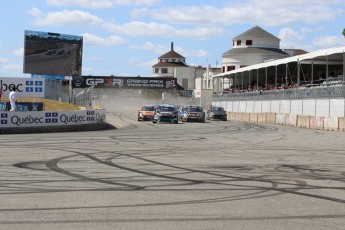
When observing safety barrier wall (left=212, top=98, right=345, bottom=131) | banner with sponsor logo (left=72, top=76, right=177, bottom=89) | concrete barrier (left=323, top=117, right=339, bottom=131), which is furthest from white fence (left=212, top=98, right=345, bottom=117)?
banner with sponsor logo (left=72, top=76, right=177, bottom=89)

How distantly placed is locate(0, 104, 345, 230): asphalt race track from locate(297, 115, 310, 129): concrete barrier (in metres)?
23.3

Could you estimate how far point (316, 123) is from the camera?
3934cm

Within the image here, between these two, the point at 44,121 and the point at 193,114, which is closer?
the point at 44,121

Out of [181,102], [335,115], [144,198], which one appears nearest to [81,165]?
[144,198]

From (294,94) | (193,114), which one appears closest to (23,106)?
(193,114)

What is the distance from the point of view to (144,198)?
967 cm

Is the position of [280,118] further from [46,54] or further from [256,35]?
[256,35]

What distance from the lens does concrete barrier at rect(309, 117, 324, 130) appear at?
1512 inches

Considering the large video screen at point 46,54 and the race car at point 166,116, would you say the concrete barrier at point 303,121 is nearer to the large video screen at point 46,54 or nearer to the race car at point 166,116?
the race car at point 166,116

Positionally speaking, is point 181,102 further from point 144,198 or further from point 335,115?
point 144,198

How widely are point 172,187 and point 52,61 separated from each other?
50743 millimetres

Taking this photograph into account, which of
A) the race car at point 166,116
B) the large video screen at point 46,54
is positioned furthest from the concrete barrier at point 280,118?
the large video screen at point 46,54

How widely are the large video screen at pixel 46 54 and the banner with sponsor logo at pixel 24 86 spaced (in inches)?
573

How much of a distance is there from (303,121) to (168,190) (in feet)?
109
